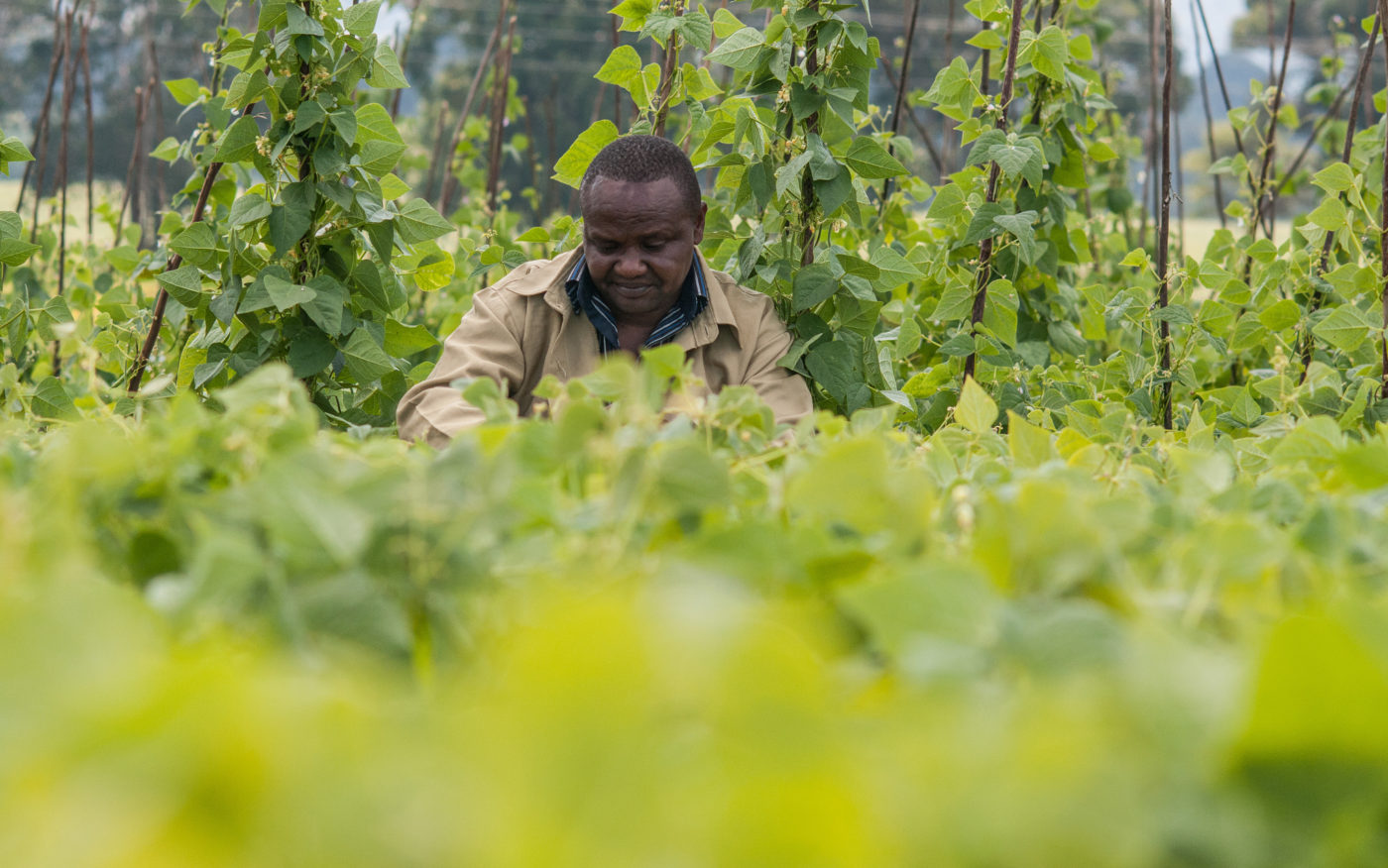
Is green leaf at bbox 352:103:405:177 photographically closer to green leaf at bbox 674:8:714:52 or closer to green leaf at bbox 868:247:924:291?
green leaf at bbox 674:8:714:52

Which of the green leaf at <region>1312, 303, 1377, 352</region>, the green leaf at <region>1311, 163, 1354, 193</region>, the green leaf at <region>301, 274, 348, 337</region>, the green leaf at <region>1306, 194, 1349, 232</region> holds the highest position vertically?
the green leaf at <region>1311, 163, 1354, 193</region>

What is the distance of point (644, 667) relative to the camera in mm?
300

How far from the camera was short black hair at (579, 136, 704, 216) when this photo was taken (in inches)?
96.8

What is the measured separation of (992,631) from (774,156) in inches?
82.9

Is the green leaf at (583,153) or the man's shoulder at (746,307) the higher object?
the green leaf at (583,153)

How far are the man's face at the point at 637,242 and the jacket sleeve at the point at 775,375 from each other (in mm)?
211

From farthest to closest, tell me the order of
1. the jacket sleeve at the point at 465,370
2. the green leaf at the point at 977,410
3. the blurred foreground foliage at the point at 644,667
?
the jacket sleeve at the point at 465,370
the green leaf at the point at 977,410
the blurred foreground foliage at the point at 644,667

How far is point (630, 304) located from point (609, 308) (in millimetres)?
96

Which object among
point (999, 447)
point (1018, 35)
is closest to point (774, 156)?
point (1018, 35)

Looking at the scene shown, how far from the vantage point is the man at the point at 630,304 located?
96.7 inches

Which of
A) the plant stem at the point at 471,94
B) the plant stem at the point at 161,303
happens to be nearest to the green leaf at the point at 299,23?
the plant stem at the point at 161,303

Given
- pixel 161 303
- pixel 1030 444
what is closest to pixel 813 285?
pixel 161 303

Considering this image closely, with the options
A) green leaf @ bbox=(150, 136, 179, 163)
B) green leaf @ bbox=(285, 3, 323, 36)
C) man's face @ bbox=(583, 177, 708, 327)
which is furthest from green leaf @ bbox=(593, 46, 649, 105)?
green leaf @ bbox=(150, 136, 179, 163)

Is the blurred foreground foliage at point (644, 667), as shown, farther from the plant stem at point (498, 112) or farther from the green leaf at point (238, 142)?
the plant stem at point (498, 112)
